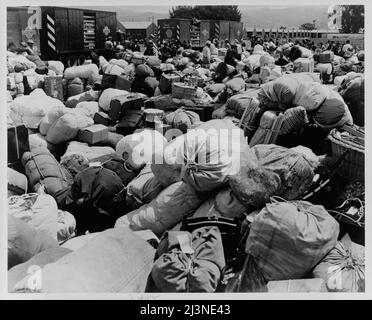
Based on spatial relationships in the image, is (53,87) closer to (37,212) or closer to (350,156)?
(37,212)

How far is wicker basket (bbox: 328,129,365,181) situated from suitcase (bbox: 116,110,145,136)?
2.00m

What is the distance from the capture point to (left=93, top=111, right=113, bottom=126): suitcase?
178 inches

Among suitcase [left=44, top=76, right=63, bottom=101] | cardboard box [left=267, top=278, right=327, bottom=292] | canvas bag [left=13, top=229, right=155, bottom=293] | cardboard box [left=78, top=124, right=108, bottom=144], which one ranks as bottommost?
cardboard box [left=267, top=278, right=327, bottom=292]

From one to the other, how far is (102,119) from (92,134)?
65cm

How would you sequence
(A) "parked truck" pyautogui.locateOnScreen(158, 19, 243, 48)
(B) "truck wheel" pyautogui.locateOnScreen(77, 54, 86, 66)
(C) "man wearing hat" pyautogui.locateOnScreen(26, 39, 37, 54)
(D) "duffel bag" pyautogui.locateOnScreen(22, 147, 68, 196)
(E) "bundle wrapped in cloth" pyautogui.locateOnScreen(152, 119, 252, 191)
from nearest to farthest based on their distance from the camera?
(E) "bundle wrapped in cloth" pyautogui.locateOnScreen(152, 119, 252, 191) < (D) "duffel bag" pyautogui.locateOnScreen(22, 147, 68, 196) < (C) "man wearing hat" pyautogui.locateOnScreen(26, 39, 37, 54) < (B) "truck wheel" pyautogui.locateOnScreen(77, 54, 86, 66) < (A) "parked truck" pyautogui.locateOnScreen(158, 19, 243, 48)

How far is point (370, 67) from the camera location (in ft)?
8.42

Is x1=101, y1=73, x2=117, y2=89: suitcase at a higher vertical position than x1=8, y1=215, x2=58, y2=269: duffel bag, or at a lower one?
higher

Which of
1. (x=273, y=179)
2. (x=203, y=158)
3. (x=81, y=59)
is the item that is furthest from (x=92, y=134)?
(x=81, y=59)

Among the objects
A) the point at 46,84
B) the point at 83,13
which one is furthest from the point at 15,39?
the point at 83,13

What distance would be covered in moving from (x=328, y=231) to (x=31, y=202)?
5.68ft

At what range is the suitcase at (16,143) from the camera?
3.25 metres

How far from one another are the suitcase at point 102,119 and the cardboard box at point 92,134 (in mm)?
458

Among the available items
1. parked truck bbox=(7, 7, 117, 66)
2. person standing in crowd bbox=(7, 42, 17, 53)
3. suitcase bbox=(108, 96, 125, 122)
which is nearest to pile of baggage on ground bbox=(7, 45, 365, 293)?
suitcase bbox=(108, 96, 125, 122)

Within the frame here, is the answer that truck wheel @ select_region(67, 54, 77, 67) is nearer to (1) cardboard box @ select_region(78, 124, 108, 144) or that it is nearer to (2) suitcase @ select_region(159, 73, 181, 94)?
(2) suitcase @ select_region(159, 73, 181, 94)
